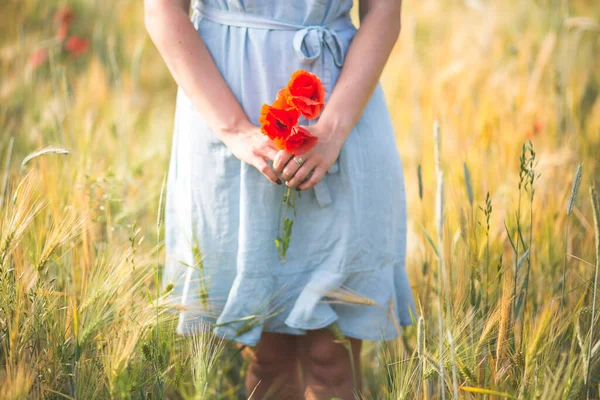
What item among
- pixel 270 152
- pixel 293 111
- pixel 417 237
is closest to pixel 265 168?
pixel 270 152

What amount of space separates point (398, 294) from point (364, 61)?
0.61m

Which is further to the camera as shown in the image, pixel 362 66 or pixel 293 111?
pixel 362 66

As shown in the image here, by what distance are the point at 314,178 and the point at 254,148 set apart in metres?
0.15

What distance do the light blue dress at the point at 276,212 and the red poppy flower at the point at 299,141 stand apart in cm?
14

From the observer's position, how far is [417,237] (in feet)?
7.63

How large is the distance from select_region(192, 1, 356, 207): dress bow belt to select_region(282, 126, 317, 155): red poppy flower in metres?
0.14

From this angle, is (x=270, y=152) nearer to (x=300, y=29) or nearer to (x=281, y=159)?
(x=281, y=159)

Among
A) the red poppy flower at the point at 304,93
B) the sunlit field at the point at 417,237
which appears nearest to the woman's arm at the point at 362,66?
the red poppy flower at the point at 304,93

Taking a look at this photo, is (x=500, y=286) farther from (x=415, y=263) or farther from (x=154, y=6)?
(x=154, y=6)

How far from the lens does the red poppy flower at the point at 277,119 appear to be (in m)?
1.19

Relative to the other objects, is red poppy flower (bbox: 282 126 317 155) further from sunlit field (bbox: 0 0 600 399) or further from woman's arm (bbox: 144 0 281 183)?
sunlit field (bbox: 0 0 600 399)

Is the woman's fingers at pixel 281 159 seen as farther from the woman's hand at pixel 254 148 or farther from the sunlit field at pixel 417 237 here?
the sunlit field at pixel 417 237

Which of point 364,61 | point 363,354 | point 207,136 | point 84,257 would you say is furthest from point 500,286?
point 84,257

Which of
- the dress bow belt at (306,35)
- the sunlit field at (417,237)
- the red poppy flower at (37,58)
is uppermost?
the red poppy flower at (37,58)
